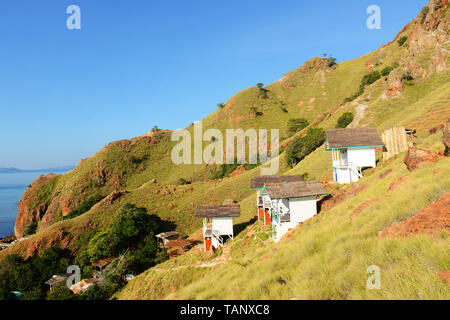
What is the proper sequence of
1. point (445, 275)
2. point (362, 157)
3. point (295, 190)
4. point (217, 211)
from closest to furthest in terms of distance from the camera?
1. point (445, 275)
2. point (295, 190)
3. point (362, 157)
4. point (217, 211)

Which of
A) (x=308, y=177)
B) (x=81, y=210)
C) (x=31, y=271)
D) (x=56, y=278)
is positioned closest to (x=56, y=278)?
(x=56, y=278)

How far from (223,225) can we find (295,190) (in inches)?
422

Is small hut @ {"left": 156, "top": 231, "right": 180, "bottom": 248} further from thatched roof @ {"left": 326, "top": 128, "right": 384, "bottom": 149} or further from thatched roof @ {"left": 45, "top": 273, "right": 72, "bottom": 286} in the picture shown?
thatched roof @ {"left": 326, "top": 128, "right": 384, "bottom": 149}

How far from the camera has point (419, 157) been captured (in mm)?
14445

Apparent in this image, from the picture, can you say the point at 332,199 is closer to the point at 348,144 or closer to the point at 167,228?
the point at 348,144

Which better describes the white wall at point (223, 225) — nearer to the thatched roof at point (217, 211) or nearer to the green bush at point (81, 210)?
the thatched roof at point (217, 211)

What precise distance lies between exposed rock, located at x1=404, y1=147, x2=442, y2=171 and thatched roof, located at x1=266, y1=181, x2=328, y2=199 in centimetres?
649

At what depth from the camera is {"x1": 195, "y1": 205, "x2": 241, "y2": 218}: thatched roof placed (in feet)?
90.8

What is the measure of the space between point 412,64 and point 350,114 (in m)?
17.3

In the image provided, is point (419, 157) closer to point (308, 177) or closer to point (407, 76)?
point (308, 177)

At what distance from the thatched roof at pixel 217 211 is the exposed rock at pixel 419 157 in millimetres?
17270

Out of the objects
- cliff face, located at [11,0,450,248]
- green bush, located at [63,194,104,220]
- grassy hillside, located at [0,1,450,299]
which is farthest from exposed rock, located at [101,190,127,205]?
green bush, located at [63,194,104,220]

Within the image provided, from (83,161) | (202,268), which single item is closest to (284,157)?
(202,268)

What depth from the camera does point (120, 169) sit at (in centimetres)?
8319
